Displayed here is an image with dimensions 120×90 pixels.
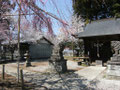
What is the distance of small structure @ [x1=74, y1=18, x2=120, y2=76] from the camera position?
506 centimetres

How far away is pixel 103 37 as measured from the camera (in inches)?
403

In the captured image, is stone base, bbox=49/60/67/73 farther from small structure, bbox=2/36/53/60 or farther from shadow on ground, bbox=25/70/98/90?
small structure, bbox=2/36/53/60

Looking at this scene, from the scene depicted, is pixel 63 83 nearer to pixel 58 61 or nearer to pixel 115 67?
pixel 58 61

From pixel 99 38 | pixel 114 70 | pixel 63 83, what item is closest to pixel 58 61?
pixel 63 83

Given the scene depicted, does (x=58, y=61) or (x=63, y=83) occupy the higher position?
(x=58, y=61)

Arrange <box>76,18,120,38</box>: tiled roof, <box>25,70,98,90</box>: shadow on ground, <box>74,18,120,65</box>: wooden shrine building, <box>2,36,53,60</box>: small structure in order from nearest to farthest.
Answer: <box>25,70,98,90</box>: shadow on ground → <box>76,18,120,38</box>: tiled roof → <box>74,18,120,65</box>: wooden shrine building → <box>2,36,53,60</box>: small structure

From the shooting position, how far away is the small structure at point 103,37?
5059 millimetres

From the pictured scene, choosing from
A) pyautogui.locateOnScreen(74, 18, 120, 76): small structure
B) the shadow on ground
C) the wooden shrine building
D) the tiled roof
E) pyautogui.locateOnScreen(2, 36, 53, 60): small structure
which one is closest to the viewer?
the shadow on ground

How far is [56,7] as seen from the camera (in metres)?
2.12

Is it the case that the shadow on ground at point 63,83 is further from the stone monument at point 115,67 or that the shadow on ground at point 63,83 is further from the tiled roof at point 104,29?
the tiled roof at point 104,29

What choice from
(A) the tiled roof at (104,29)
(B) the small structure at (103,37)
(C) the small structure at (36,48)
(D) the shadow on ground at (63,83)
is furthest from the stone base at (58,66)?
(C) the small structure at (36,48)

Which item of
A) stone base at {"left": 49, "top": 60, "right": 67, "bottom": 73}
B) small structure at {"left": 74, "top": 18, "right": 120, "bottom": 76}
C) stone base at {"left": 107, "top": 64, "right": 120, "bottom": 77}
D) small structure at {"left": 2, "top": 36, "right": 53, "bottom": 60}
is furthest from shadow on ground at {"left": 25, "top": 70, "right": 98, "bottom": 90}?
small structure at {"left": 2, "top": 36, "right": 53, "bottom": 60}

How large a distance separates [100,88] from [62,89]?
1.40 metres

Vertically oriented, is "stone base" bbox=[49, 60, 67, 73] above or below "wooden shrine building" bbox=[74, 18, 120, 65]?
Result: below
